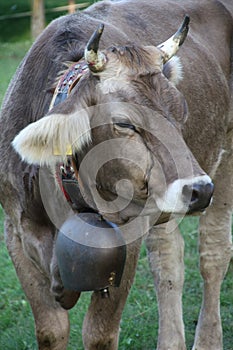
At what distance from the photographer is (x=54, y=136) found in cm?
355

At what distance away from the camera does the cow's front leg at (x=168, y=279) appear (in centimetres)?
517

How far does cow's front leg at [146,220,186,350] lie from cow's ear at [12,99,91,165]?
5.57 feet

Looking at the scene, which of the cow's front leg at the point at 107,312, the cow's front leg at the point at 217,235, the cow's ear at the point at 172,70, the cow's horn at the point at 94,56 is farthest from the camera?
the cow's front leg at the point at 217,235

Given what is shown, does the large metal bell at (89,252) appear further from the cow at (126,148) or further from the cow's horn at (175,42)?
the cow's horn at (175,42)

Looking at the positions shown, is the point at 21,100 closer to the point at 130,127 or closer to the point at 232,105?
the point at 130,127

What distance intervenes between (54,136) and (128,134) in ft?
0.99

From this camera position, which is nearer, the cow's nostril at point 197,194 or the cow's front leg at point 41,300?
the cow's nostril at point 197,194

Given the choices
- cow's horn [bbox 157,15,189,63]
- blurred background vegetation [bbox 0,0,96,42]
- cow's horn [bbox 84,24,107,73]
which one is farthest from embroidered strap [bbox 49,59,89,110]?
blurred background vegetation [bbox 0,0,96,42]

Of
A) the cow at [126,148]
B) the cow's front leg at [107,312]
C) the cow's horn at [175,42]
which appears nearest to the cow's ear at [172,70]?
the cow at [126,148]

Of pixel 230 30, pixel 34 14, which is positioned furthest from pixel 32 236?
pixel 34 14

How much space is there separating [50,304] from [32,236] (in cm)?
39

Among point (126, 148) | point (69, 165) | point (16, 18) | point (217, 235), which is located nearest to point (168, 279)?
point (217, 235)

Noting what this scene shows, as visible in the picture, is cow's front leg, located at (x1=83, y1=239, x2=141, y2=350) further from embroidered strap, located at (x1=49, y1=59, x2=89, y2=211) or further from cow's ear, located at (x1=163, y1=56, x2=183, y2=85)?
cow's ear, located at (x1=163, y1=56, x2=183, y2=85)

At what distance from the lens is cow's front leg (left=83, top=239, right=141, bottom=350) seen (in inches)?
169
